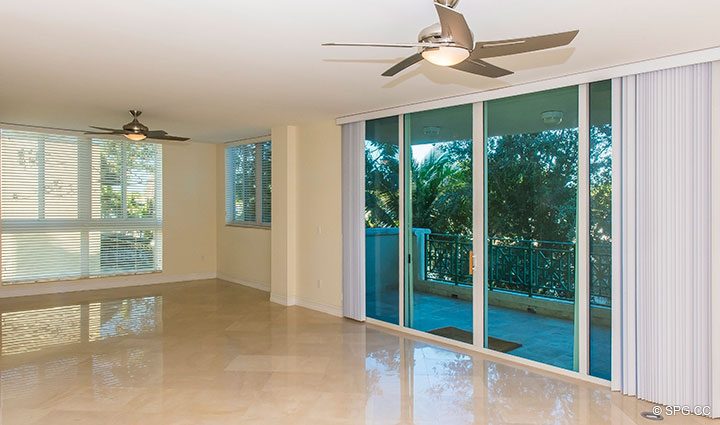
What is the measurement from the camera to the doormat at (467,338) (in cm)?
459

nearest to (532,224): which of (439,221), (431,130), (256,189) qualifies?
(439,221)

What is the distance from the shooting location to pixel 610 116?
3861 mm

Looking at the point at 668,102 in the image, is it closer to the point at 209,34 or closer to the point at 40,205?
the point at 209,34

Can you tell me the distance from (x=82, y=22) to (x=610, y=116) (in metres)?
3.86

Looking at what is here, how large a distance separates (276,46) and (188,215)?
21.4 ft

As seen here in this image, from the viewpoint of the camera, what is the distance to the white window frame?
8305mm

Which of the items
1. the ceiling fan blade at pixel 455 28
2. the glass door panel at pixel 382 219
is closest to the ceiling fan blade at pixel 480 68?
the ceiling fan blade at pixel 455 28

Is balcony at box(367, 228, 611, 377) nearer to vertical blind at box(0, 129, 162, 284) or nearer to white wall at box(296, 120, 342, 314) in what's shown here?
white wall at box(296, 120, 342, 314)

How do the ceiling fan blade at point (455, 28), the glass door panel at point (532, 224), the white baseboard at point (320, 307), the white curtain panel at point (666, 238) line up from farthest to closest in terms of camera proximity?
the white baseboard at point (320, 307) → the glass door panel at point (532, 224) → the white curtain panel at point (666, 238) → the ceiling fan blade at point (455, 28)

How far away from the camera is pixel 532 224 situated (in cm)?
439

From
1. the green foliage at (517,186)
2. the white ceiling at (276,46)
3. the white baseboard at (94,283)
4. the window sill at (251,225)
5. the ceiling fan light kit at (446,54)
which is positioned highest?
the white ceiling at (276,46)

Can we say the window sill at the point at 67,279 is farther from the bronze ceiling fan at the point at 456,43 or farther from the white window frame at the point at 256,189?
the bronze ceiling fan at the point at 456,43

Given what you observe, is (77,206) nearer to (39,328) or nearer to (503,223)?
(39,328)

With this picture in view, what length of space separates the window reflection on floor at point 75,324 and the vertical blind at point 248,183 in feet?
7.47
